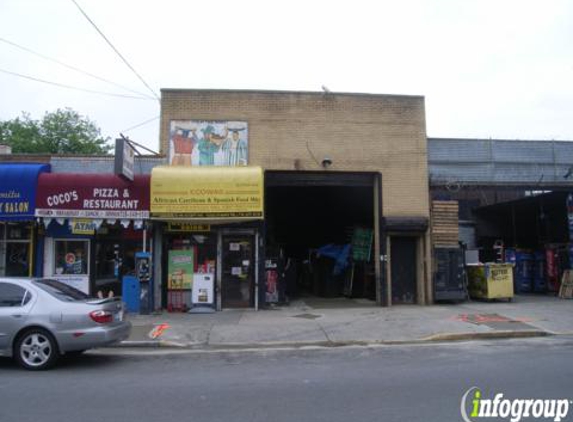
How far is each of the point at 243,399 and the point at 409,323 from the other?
7289 mm

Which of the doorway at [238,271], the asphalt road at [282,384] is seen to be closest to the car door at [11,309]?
the asphalt road at [282,384]

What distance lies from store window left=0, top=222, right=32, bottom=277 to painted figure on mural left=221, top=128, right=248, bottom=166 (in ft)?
21.1

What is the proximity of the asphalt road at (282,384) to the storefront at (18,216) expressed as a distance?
6616 mm

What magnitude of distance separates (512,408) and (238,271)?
10769 millimetres

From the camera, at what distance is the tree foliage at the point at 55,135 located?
44.8 metres

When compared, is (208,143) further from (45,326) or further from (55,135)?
(55,135)

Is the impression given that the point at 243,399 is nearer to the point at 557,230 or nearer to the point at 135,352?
the point at 135,352

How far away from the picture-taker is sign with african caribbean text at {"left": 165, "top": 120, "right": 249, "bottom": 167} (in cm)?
1588

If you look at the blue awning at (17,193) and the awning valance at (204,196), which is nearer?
the blue awning at (17,193)

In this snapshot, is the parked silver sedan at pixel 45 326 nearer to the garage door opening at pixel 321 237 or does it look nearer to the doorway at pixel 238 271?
the doorway at pixel 238 271

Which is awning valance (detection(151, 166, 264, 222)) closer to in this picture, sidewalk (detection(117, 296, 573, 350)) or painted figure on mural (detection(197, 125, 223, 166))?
painted figure on mural (detection(197, 125, 223, 166))

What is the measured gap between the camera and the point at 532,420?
18.2ft

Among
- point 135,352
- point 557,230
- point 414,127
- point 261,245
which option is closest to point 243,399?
point 135,352

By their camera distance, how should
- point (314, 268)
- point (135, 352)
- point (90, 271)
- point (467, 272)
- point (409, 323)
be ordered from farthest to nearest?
1. point (314, 268)
2. point (467, 272)
3. point (90, 271)
4. point (409, 323)
5. point (135, 352)
